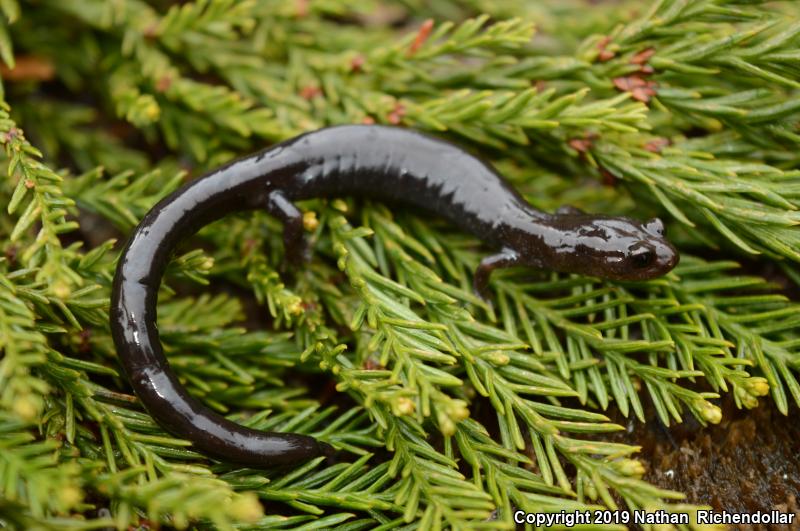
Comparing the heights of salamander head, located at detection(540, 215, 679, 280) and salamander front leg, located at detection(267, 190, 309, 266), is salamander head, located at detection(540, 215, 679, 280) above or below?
below

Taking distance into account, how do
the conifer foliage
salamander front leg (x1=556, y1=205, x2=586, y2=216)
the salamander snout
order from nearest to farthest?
1. the conifer foliage
2. the salamander snout
3. salamander front leg (x1=556, y1=205, x2=586, y2=216)

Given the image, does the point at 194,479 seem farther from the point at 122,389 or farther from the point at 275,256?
the point at 275,256

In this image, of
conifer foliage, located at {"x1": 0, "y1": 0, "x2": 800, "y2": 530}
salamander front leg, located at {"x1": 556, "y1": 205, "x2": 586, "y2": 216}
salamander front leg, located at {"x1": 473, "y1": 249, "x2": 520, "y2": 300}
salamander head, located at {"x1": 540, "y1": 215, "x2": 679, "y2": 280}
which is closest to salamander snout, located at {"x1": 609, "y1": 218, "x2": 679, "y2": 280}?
salamander head, located at {"x1": 540, "y1": 215, "x2": 679, "y2": 280}

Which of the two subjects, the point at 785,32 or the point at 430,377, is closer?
the point at 430,377

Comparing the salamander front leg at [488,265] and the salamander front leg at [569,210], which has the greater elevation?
the salamander front leg at [569,210]

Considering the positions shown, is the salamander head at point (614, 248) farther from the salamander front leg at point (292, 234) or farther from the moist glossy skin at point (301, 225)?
the salamander front leg at point (292, 234)

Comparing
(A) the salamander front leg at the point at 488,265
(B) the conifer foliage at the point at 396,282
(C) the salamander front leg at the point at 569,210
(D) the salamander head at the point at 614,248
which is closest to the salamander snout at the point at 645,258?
(D) the salamander head at the point at 614,248

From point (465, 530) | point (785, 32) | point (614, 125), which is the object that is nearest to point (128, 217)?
point (465, 530)

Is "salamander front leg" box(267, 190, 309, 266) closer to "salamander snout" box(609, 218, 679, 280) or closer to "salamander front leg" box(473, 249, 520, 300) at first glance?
"salamander front leg" box(473, 249, 520, 300)
